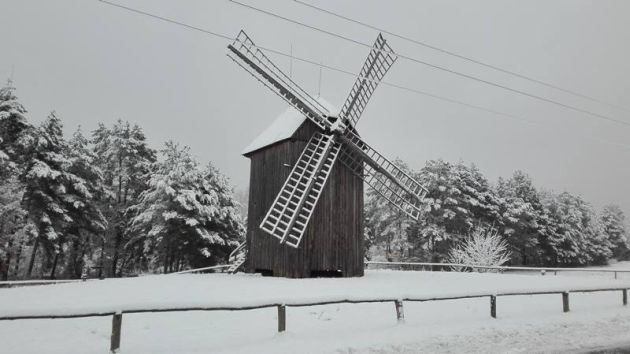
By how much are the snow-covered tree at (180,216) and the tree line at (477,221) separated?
1797 centimetres

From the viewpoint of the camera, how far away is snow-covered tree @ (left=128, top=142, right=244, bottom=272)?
2914 centimetres

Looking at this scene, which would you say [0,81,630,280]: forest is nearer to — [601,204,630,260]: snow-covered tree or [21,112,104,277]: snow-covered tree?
[21,112,104,277]: snow-covered tree

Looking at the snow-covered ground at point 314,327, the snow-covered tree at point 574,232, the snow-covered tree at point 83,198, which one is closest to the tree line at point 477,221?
the snow-covered tree at point 574,232

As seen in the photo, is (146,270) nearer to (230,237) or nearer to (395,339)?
(230,237)

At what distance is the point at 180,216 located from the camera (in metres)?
29.0

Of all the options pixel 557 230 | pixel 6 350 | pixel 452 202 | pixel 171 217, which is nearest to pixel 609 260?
pixel 557 230

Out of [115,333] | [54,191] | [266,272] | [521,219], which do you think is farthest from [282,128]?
[521,219]

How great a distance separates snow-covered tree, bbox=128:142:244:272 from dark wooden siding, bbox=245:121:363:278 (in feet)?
36.6

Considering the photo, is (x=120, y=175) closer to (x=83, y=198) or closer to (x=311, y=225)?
(x=83, y=198)

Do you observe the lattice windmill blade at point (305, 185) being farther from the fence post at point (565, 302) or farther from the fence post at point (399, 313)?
the fence post at point (565, 302)

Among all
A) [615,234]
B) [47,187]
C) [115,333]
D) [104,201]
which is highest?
[47,187]

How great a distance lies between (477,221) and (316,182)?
30.5 metres

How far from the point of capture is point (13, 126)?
24.6 meters

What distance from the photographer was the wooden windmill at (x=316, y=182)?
56.9ft
